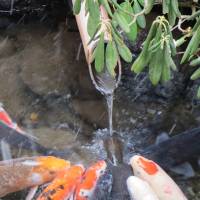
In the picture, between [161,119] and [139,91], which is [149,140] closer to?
[161,119]

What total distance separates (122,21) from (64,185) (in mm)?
1614

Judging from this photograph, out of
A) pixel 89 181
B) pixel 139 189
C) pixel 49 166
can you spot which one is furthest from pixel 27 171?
pixel 139 189

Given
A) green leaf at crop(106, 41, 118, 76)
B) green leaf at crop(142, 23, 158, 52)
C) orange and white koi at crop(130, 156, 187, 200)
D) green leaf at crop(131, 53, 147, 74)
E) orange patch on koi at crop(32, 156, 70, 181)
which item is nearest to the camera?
green leaf at crop(142, 23, 158, 52)

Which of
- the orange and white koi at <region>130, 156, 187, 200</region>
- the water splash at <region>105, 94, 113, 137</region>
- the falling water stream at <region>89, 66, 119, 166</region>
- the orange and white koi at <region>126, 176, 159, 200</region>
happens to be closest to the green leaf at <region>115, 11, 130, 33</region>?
the orange and white koi at <region>126, 176, 159, 200</region>

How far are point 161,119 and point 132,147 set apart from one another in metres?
0.35

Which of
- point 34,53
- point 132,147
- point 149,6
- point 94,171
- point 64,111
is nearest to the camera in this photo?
point 149,6

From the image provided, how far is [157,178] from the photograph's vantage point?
2.98 meters

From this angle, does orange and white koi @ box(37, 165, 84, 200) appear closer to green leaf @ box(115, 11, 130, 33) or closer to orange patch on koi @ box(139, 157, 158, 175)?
orange patch on koi @ box(139, 157, 158, 175)

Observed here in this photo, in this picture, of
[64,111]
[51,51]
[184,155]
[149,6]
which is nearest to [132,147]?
[184,155]

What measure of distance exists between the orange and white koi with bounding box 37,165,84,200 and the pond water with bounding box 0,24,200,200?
211mm

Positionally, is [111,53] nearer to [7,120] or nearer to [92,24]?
[92,24]

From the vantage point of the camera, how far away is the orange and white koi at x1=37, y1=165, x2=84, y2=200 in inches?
118

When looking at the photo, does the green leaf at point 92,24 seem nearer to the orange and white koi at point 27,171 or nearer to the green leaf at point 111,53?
the green leaf at point 111,53

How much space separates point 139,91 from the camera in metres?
3.89
